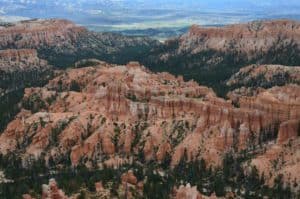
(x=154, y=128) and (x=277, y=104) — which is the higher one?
(x=277, y=104)

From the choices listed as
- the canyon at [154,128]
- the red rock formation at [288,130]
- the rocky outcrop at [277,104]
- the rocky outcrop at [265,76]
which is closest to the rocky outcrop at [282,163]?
the canyon at [154,128]

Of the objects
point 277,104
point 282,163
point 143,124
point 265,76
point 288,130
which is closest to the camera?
point 282,163

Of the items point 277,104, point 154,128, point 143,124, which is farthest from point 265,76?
point 154,128

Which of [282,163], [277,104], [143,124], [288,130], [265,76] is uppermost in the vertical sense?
[277,104]

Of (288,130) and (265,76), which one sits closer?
(288,130)

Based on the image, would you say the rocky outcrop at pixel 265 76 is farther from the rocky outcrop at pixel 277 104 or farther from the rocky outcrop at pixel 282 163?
the rocky outcrop at pixel 282 163

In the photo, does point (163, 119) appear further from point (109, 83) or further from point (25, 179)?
point (25, 179)

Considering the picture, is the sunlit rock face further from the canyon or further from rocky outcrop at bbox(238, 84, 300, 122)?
the canyon

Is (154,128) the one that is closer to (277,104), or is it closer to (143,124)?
(143,124)

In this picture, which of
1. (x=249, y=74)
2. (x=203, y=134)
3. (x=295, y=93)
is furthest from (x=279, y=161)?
(x=249, y=74)
